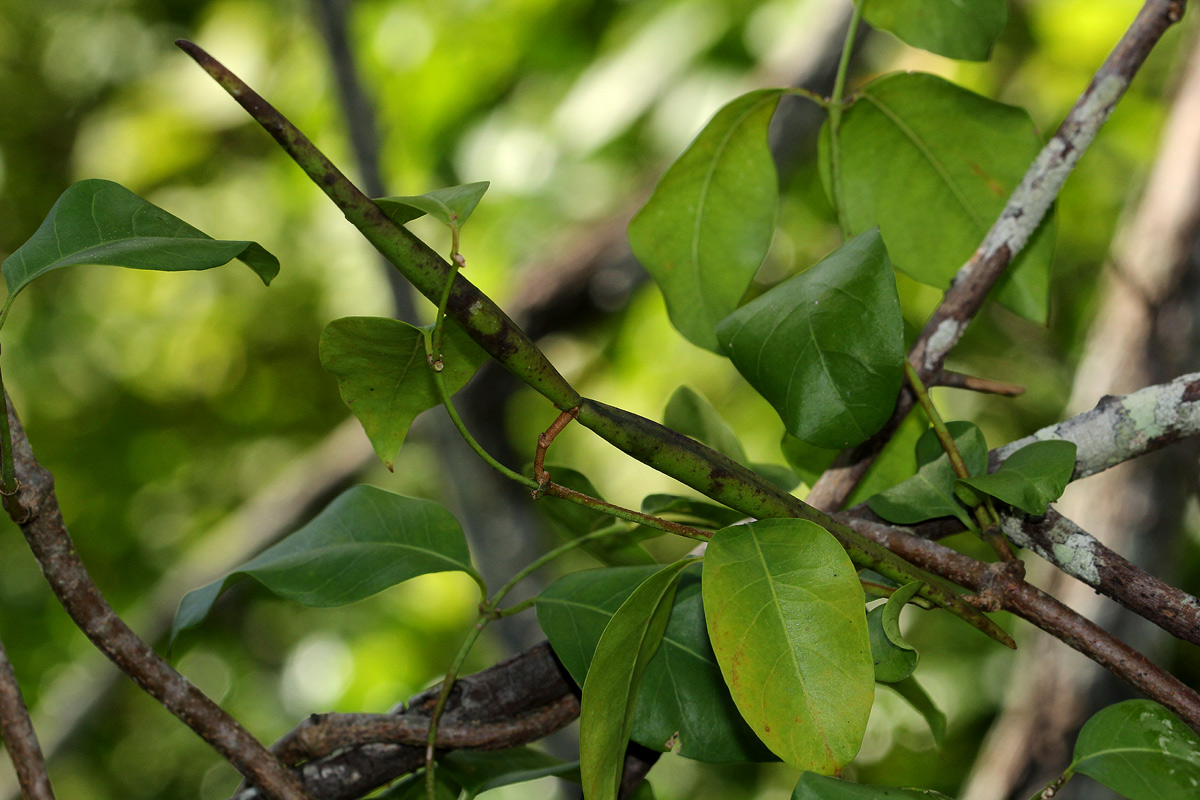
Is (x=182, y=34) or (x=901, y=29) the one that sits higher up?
(x=182, y=34)

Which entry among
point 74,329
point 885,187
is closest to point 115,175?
point 74,329

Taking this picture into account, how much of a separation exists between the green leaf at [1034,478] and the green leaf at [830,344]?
3 cm

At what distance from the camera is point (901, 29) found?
0.27 meters

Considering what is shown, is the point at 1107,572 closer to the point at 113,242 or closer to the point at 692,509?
the point at 692,509

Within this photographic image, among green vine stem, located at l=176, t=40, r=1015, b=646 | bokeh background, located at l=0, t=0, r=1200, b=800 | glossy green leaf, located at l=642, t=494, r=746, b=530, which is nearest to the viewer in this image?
green vine stem, located at l=176, t=40, r=1015, b=646

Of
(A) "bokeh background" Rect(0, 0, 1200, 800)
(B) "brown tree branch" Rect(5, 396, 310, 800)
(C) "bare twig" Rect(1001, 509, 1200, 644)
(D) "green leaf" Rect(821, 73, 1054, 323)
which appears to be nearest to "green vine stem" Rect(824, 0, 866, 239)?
(D) "green leaf" Rect(821, 73, 1054, 323)

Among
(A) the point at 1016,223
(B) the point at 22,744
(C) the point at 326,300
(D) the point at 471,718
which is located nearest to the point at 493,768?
(D) the point at 471,718

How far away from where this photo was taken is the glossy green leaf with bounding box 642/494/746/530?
258 mm

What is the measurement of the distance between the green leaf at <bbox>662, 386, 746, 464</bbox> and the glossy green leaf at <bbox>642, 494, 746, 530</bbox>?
0.02 meters

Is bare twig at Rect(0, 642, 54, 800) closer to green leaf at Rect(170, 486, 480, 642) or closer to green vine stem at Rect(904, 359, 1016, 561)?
green leaf at Rect(170, 486, 480, 642)

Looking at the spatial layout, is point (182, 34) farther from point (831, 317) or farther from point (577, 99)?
point (831, 317)

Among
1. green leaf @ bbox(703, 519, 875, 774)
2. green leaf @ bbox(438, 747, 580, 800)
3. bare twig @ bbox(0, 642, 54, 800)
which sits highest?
green leaf @ bbox(703, 519, 875, 774)

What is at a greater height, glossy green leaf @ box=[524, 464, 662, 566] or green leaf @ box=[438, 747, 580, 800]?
glossy green leaf @ box=[524, 464, 662, 566]

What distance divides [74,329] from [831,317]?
1159 millimetres
